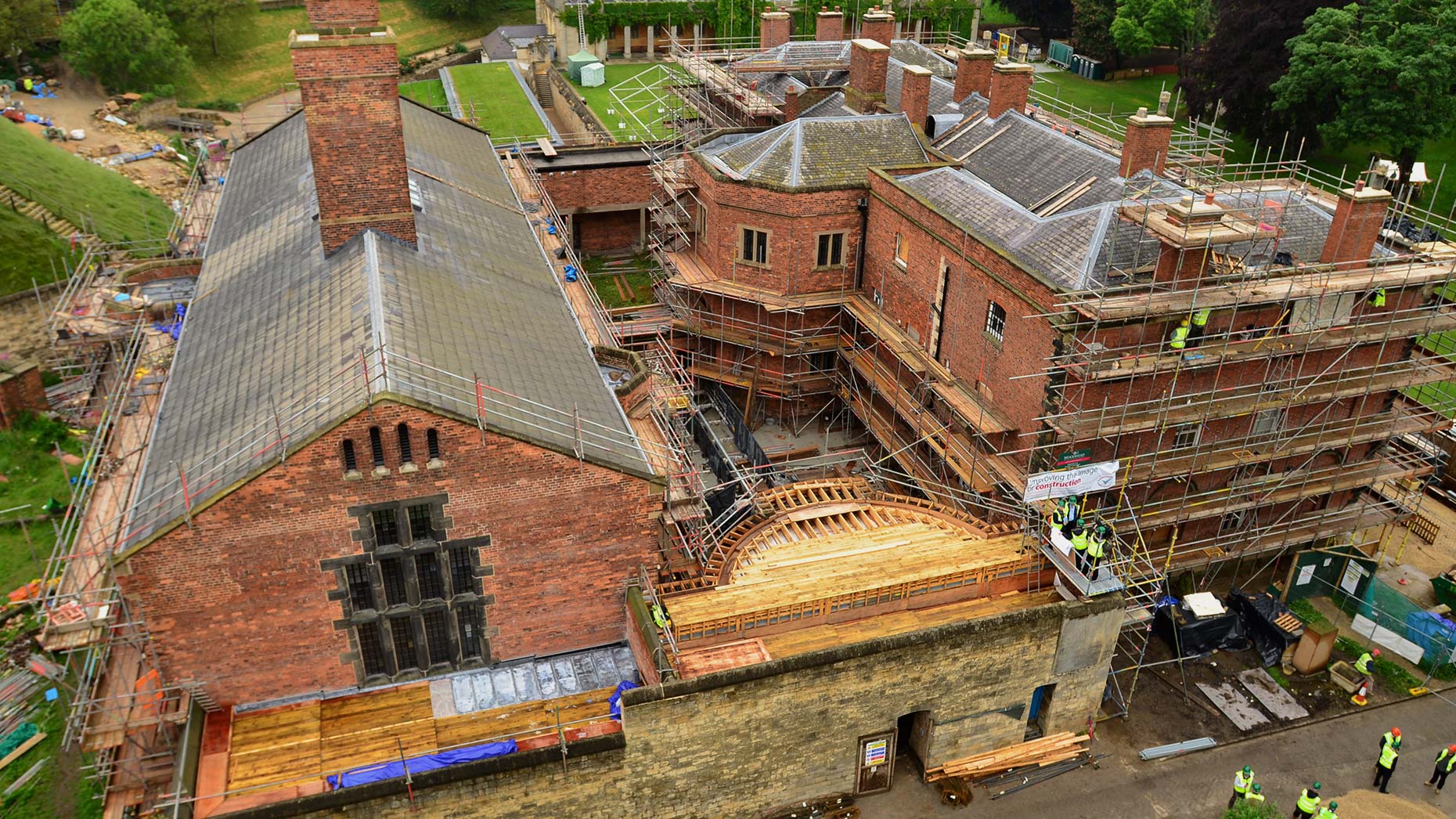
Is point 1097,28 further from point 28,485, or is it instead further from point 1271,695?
point 28,485

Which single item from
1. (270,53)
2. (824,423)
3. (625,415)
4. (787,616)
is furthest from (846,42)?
(270,53)

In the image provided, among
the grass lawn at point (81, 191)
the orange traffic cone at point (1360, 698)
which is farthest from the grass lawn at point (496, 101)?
the orange traffic cone at point (1360, 698)

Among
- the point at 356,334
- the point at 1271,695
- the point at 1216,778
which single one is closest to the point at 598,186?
the point at 356,334

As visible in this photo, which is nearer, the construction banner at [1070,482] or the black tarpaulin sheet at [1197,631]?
the construction banner at [1070,482]

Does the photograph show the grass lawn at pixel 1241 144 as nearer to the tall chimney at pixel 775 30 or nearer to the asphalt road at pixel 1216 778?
the tall chimney at pixel 775 30

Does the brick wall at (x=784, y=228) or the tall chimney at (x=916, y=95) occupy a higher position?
the tall chimney at (x=916, y=95)

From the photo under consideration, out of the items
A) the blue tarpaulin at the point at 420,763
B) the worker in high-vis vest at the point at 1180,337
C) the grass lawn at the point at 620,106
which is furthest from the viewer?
the grass lawn at the point at 620,106

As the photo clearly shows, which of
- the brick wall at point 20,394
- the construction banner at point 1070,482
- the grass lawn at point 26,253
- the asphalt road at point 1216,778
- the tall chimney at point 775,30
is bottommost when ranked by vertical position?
the asphalt road at point 1216,778
